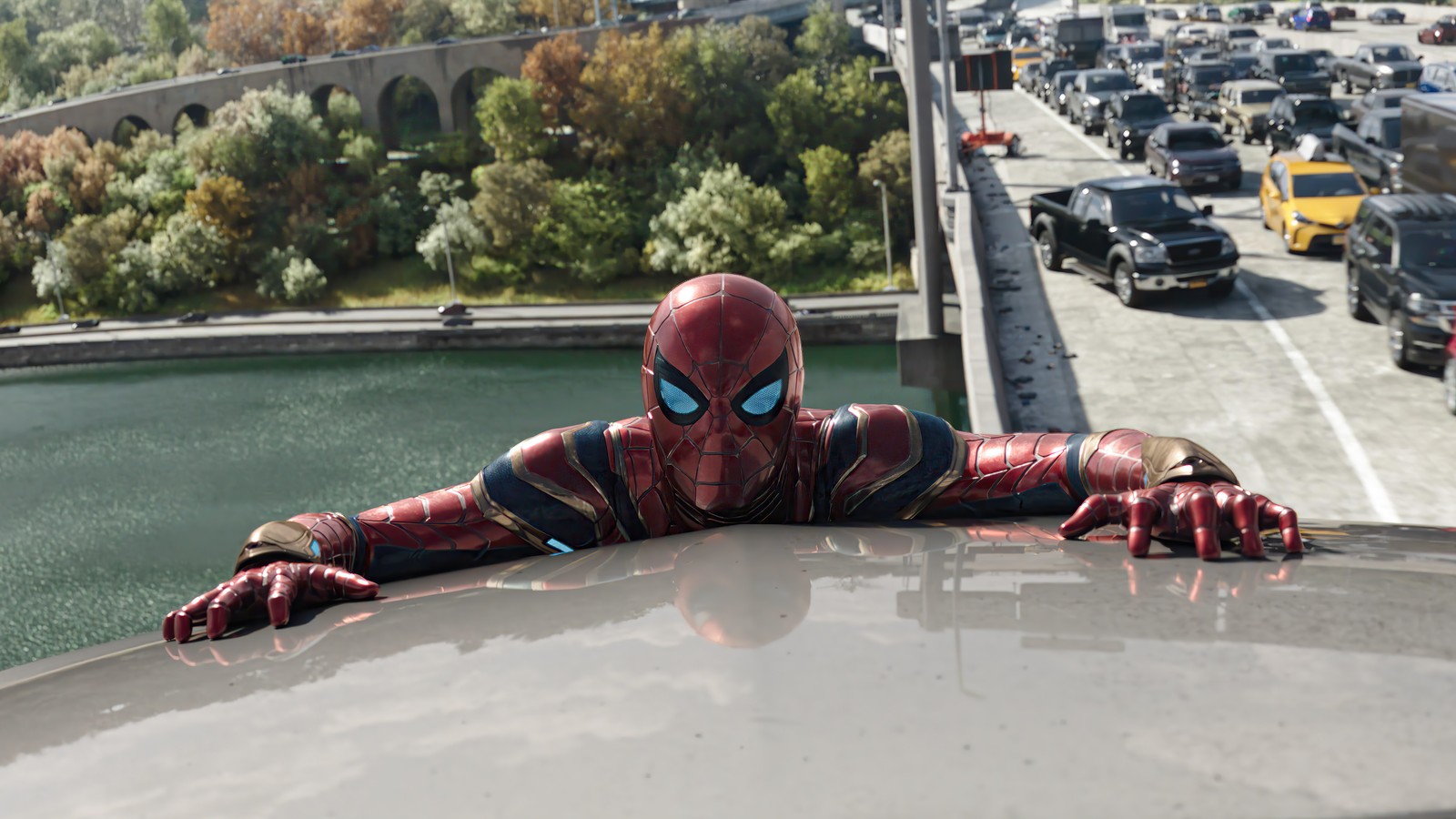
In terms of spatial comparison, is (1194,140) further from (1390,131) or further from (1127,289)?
(1127,289)

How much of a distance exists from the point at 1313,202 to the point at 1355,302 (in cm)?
566

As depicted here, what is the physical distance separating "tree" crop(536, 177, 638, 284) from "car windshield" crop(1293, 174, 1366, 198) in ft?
112

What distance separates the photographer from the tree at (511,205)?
58.5 meters

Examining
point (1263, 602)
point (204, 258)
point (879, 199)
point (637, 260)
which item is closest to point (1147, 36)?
point (879, 199)

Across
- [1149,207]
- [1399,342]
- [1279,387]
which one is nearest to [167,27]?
[1149,207]

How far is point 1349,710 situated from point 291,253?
2456 inches

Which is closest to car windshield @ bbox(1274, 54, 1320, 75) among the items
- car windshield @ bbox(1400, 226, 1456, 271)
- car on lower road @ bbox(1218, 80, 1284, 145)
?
car on lower road @ bbox(1218, 80, 1284, 145)

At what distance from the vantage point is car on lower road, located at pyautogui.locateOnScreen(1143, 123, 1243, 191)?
3238 cm

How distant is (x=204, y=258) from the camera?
60188mm

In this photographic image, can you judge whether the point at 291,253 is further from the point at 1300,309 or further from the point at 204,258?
the point at 1300,309

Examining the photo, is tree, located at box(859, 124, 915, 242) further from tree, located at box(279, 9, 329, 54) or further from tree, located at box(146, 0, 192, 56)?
tree, located at box(146, 0, 192, 56)

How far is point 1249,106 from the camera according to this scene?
41.1m

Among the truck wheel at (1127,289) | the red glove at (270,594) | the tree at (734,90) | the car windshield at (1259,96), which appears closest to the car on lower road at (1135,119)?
the car windshield at (1259,96)

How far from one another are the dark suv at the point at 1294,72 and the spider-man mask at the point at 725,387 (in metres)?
48.4
